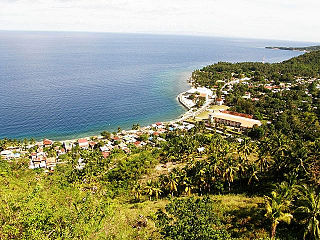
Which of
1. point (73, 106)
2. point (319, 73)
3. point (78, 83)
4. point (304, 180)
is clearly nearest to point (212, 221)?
point (304, 180)

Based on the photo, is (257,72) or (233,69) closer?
(257,72)

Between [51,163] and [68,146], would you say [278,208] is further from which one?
[68,146]

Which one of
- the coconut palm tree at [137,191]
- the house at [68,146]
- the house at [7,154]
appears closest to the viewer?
the coconut palm tree at [137,191]

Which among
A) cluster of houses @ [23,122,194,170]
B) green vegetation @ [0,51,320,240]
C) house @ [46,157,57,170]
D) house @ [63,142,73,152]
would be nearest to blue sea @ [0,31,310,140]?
house @ [63,142,73,152]

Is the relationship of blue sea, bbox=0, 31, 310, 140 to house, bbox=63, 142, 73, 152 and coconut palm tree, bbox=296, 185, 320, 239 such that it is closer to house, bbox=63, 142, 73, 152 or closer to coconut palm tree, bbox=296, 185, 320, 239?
house, bbox=63, 142, 73, 152

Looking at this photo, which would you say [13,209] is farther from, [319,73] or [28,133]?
[319,73]

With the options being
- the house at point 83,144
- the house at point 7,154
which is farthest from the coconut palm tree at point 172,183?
the house at point 7,154

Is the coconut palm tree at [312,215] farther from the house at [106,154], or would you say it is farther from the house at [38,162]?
the house at [38,162]
